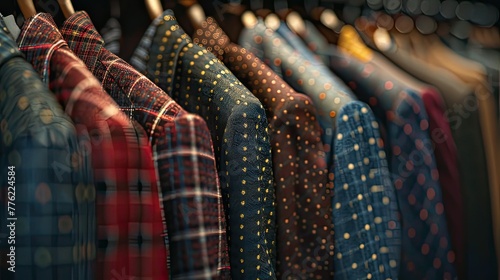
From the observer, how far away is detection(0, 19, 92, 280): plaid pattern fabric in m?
0.57

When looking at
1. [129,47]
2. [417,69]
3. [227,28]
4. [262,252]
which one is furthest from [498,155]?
[129,47]

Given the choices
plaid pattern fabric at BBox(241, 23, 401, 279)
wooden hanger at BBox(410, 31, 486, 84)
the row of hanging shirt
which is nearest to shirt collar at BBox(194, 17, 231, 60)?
the row of hanging shirt

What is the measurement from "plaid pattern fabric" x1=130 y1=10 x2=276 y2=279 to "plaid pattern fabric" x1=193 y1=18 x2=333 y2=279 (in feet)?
0.09

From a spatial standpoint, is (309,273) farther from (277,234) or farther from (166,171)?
(166,171)

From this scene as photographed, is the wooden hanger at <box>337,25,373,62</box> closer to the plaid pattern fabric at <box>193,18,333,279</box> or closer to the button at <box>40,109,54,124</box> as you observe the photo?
the plaid pattern fabric at <box>193,18,333,279</box>

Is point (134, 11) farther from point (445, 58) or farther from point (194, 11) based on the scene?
point (445, 58)

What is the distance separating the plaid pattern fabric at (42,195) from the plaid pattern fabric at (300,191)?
0.34m

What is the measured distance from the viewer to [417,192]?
2.95 ft

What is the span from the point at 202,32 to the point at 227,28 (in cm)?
17

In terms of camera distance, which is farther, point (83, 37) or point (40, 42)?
point (83, 37)

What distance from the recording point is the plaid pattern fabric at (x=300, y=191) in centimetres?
87

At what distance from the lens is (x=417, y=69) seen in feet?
3.47

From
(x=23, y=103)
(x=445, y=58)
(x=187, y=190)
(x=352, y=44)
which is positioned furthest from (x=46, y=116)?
(x=445, y=58)

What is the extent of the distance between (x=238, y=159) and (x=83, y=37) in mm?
289
